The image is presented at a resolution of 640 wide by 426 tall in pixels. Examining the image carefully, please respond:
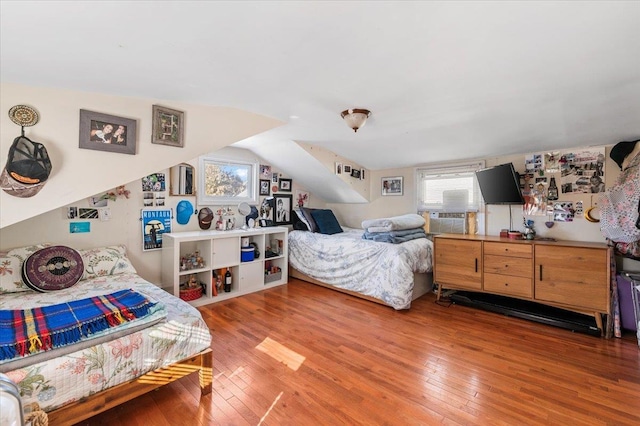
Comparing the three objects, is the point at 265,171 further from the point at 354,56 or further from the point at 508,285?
the point at 508,285

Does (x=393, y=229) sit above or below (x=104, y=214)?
below

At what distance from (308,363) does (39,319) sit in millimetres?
1605

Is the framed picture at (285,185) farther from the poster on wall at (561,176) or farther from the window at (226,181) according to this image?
the poster on wall at (561,176)

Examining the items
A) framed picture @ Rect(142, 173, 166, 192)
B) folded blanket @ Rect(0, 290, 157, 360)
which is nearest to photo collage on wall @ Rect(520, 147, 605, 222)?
folded blanket @ Rect(0, 290, 157, 360)

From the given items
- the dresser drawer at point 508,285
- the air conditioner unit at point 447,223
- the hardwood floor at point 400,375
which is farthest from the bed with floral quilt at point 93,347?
the air conditioner unit at point 447,223

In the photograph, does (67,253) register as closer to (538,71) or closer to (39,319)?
(39,319)

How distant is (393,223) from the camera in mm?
3369

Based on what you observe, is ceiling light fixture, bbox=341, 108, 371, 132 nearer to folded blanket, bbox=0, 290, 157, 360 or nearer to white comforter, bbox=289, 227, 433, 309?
white comforter, bbox=289, 227, 433, 309

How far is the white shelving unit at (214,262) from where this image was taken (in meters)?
3.07

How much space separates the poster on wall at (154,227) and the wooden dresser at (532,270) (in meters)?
3.12

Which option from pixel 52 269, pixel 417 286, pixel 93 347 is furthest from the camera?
pixel 417 286

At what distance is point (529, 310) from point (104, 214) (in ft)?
14.2

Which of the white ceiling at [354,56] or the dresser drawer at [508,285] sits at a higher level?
the white ceiling at [354,56]

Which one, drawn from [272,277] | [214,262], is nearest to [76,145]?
[214,262]
